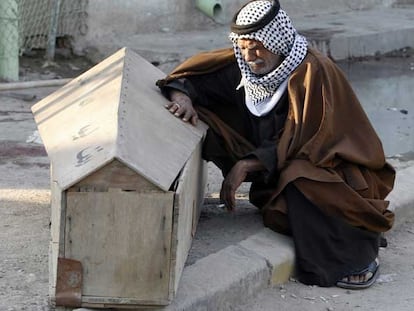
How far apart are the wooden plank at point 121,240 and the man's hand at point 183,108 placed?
0.88m

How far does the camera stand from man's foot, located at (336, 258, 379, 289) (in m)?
4.14

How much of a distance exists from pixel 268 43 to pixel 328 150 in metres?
0.50

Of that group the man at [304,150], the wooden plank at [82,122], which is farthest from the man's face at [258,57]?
the wooden plank at [82,122]

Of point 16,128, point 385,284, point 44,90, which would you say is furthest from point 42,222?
point 44,90

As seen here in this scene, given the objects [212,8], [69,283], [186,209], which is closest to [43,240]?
[186,209]

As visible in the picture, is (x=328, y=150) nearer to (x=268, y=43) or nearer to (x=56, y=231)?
(x=268, y=43)

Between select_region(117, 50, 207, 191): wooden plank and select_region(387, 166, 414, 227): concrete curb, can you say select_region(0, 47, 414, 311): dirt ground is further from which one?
select_region(117, 50, 207, 191): wooden plank

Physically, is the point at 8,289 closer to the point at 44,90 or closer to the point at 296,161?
the point at 296,161

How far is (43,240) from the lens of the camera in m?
4.28

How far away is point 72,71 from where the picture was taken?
8.70 meters

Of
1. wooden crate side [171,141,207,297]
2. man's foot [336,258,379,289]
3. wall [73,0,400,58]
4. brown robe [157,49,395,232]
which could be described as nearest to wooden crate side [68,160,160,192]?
wooden crate side [171,141,207,297]

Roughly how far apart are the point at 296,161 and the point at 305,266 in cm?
45

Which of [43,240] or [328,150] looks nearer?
[328,150]

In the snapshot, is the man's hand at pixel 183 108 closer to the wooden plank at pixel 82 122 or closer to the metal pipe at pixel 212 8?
the wooden plank at pixel 82 122
